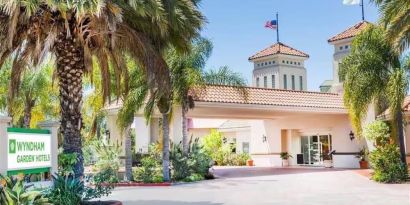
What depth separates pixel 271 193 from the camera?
1723 centimetres

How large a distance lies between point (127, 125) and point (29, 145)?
10.7 metres

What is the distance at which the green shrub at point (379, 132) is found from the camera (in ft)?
80.5

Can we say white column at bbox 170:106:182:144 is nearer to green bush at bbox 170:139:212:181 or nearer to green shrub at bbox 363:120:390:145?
green bush at bbox 170:139:212:181

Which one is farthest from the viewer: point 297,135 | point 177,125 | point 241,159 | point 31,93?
point 241,159

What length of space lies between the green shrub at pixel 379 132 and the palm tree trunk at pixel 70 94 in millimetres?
15608

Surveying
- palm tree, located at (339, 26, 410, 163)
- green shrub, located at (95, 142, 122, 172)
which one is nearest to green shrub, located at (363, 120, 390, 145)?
palm tree, located at (339, 26, 410, 163)

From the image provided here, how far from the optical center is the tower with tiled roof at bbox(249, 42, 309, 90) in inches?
1925

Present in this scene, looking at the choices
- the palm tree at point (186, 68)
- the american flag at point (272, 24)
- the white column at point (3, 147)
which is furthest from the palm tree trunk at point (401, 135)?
the american flag at point (272, 24)

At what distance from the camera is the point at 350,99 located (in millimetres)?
20812

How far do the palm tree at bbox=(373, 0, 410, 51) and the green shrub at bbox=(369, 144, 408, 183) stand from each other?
4834 millimetres

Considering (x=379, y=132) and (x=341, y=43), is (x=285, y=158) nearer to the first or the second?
(x=341, y=43)

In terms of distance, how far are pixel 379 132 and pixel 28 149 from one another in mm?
18052

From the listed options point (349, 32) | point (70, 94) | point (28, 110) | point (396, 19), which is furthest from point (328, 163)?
point (70, 94)

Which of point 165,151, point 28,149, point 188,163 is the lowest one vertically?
point 188,163
